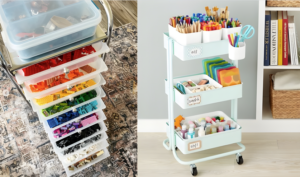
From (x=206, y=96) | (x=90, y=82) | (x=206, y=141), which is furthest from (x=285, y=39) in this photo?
(x=90, y=82)

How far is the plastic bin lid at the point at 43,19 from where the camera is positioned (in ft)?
3.72

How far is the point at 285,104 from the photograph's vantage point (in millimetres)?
1902

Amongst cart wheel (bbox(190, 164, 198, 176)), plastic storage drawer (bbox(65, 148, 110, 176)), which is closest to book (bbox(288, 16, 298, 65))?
cart wheel (bbox(190, 164, 198, 176))

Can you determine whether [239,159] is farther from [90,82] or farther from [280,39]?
[90,82]

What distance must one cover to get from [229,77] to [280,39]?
0.42m

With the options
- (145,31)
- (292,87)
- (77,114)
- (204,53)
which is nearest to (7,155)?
(77,114)

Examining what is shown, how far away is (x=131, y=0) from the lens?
235cm

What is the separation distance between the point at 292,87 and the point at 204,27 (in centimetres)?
73

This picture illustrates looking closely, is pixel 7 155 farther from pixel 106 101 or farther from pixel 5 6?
pixel 5 6

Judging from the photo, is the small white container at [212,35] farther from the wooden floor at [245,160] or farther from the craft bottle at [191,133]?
the wooden floor at [245,160]

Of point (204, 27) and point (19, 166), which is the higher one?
point (204, 27)

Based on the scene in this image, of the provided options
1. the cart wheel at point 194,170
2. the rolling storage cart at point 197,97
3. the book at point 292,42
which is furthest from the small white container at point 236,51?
the cart wheel at point 194,170

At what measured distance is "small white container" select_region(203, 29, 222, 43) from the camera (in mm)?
1447

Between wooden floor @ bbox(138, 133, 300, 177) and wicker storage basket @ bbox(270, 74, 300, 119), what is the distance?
4.6 inches
